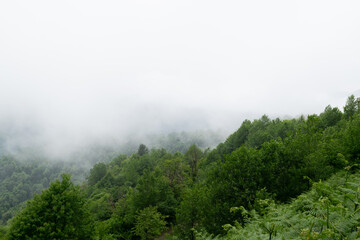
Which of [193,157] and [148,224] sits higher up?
[193,157]

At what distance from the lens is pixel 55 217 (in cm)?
1429

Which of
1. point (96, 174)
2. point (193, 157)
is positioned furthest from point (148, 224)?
point (96, 174)

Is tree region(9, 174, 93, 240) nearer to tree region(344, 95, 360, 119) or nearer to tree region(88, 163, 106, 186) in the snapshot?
tree region(344, 95, 360, 119)

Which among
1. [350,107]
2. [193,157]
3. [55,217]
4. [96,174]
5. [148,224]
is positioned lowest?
[148,224]

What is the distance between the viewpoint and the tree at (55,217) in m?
13.3

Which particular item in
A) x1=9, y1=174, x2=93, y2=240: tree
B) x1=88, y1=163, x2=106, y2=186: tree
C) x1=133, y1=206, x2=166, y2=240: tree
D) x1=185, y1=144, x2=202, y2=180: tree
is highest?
x1=88, y1=163, x2=106, y2=186: tree

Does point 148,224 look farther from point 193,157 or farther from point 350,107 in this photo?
point 350,107

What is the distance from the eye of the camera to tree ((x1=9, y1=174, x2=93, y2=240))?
524 inches

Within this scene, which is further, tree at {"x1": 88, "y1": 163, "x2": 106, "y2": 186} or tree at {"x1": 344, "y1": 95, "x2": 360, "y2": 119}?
tree at {"x1": 88, "y1": 163, "x2": 106, "y2": 186}

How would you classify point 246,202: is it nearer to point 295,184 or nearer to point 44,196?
point 295,184

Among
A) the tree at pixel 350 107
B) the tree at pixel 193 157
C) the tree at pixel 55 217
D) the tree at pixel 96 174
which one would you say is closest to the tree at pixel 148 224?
the tree at pixel 55 217

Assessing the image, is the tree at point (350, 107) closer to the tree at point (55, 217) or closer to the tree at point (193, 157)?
the tree at point (193, 157)

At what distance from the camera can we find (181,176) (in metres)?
41.6

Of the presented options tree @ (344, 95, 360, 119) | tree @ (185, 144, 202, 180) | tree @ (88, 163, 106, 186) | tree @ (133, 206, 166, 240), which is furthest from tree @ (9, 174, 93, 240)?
tree @ (88, 163, 106, 186)
